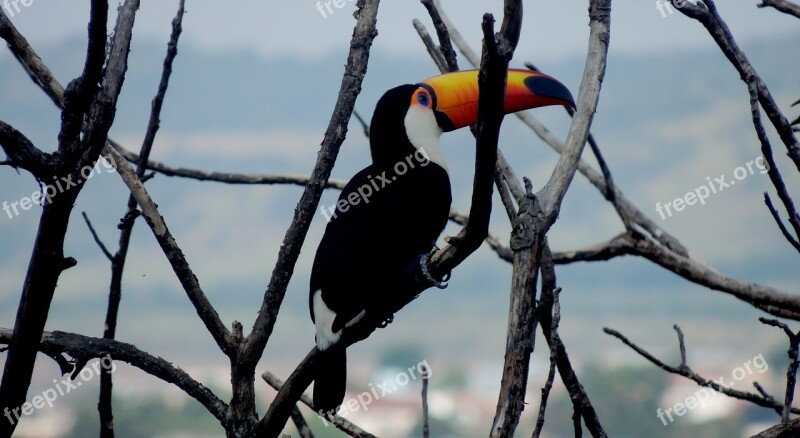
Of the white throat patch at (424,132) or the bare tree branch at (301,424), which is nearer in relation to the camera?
the bare tree branch at (301,424)

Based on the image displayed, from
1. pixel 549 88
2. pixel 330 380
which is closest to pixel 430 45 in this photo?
pixel 549 88

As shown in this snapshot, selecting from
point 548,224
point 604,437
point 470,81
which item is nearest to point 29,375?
point 548,224

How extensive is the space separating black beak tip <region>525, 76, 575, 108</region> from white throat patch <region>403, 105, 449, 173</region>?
41cm

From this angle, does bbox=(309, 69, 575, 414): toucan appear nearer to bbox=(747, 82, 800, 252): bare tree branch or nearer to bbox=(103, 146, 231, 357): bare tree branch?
bbox=(103, 146, 231, 357): bare tree branch

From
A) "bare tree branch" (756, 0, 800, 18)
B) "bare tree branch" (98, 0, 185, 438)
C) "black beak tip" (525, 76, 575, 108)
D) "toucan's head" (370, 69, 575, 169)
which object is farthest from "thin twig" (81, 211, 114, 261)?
"bare tree branch" (756, 0, 800, 18)

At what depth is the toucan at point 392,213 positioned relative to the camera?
2.55 metres

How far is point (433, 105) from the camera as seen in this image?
3287 mm

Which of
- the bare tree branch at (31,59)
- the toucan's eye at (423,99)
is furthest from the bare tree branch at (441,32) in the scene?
the bare tree branch at (31,59)

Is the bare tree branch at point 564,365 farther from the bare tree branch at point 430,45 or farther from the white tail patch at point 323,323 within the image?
the bare tree branch at point 430,45

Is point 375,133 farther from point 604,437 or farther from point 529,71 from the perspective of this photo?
point 604,437

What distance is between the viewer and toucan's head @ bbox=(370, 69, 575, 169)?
3039 mm

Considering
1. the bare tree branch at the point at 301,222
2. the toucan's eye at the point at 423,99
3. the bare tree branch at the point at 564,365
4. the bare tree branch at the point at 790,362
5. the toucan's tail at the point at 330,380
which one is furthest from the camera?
the toucan's eye at the point at 423,99

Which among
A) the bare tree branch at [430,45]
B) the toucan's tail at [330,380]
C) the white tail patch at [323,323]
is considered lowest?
the toucan's tail at [330,380]

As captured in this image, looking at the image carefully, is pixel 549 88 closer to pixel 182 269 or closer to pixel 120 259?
pixel 182 269
